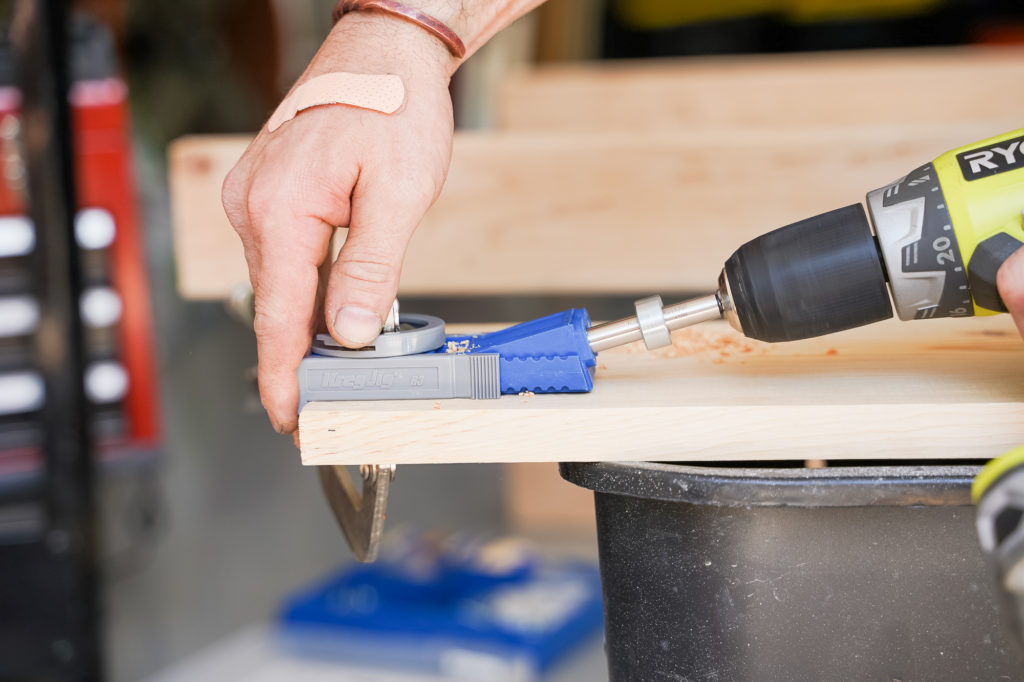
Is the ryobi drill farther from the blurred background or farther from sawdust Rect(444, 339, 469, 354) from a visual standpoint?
the blurred background

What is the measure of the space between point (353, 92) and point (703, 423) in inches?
12.0

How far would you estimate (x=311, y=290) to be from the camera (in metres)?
0.60

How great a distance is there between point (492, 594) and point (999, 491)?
143 centimetres

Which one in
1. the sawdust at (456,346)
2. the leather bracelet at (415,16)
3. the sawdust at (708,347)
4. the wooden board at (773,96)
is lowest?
the sawdust at (708,347)

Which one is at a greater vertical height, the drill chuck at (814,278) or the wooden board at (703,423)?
the drill chuck at (814,278)

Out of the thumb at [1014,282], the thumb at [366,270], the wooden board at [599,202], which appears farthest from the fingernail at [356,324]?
the wooden board at [599,202]

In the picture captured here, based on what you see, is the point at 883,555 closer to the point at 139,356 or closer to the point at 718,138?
the point at 718,138

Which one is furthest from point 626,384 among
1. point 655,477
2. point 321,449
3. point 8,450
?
point 8,450

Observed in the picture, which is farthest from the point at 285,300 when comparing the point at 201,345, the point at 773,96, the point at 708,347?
the point at 201,345

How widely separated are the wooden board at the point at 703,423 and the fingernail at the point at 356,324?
0.14 ft

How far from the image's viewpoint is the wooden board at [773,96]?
70.3 inches

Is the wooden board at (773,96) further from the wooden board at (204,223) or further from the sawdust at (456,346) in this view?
the sawdust at (456,346)

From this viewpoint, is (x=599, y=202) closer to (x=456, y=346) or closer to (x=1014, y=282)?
(x=456, y=346)

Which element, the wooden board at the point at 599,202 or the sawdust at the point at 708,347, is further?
the wooden board at the point at 599,202
